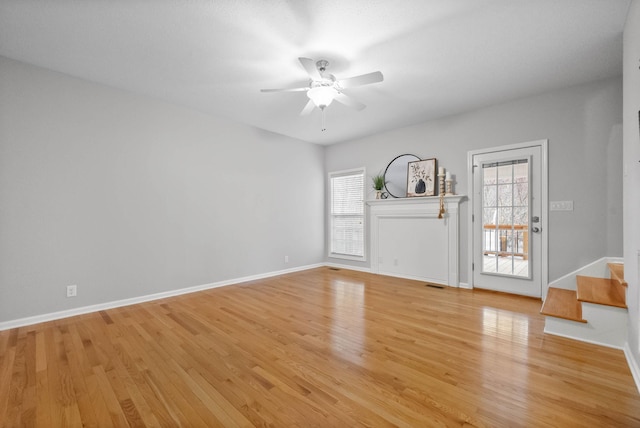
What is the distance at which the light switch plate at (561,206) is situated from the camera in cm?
346

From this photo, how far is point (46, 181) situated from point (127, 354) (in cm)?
214

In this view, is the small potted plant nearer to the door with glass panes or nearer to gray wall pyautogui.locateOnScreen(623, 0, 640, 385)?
the door with glass panes

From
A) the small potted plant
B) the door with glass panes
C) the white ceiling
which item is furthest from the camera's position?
the small potted plant

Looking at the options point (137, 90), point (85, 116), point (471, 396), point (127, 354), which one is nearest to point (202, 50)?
point (137, 90)

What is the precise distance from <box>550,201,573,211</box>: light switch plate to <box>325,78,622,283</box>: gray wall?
0.17ft

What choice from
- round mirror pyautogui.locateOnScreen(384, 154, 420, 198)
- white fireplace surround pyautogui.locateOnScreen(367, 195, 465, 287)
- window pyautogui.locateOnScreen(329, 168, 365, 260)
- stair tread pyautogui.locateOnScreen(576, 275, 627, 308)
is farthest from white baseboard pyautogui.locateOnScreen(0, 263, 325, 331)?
stair tread pyautogui.locateOnScreen(576, 275, 627, 308)

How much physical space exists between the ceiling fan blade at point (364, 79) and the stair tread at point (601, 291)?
260 cm

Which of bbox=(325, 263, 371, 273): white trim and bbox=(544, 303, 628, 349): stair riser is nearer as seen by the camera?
bbox=(544, 303, 628, 349): stair riser

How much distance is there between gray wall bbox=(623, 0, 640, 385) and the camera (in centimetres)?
188

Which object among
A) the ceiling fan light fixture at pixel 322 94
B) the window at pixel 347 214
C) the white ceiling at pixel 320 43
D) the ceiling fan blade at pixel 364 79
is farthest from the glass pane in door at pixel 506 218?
the ceiling fan light fixture at pixel 322 94

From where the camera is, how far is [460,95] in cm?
367

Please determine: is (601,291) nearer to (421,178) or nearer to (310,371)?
(421,178)

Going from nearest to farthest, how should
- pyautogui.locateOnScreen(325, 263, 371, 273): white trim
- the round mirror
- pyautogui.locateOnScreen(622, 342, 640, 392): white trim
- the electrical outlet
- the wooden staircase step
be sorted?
1. pyautogui.locateOnScreen(622, 342, 640, 392): white trim
2. the wooden staircase step
3. the electrical outlet
4. the round mirror
5. pyautogui.locateOnScreen(325, 263, 371, 273): white trim

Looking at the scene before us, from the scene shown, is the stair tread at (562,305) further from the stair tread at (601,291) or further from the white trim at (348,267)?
the white trim at (348,267)
